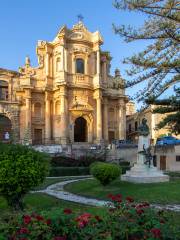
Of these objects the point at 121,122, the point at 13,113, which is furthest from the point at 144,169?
the point at 121,122

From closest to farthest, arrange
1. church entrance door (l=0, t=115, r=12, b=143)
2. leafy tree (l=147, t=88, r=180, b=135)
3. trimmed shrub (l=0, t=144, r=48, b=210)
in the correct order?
trimmed shrub (l=0, t=144, r=48, b=210) < leafy tree (l=147, t=88, r=180, b=135) < church entrance door (l=0, t=115, r=12, b=143)

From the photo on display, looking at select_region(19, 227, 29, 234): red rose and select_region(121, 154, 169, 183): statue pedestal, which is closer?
select_region(19, 227, 29, 234): red rose

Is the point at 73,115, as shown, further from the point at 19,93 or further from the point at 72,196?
the point at 72,196

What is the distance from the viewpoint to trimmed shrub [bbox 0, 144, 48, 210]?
10656 mm

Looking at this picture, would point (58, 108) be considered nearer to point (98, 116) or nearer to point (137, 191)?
point (98, 116)

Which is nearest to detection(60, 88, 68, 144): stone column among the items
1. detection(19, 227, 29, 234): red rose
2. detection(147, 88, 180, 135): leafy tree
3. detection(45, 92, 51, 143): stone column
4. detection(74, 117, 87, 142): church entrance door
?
detection(45, 92, 51, 143): stone column

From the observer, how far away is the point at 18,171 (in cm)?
1068

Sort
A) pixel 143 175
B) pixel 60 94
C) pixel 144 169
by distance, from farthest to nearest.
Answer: pixel 60 94 → pixel 144 169 → pixel 143 175

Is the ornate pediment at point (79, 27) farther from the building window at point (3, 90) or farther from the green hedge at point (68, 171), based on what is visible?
the green hedge at point (68, 171)

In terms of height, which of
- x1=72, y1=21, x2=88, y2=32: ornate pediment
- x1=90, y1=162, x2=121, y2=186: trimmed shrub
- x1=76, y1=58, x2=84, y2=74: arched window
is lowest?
x1=90, y1=162, x2=121, y2=186: trimmed shrub

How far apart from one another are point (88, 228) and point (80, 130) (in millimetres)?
42753

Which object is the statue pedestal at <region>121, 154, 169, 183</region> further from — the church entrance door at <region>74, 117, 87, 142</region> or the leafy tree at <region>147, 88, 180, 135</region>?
the church entrance door at <region>74, 117, 87, 142</region>

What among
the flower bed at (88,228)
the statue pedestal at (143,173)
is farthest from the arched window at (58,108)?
the flower bed at (88,228)

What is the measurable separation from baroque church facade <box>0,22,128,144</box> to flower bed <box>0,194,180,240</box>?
123 feet
